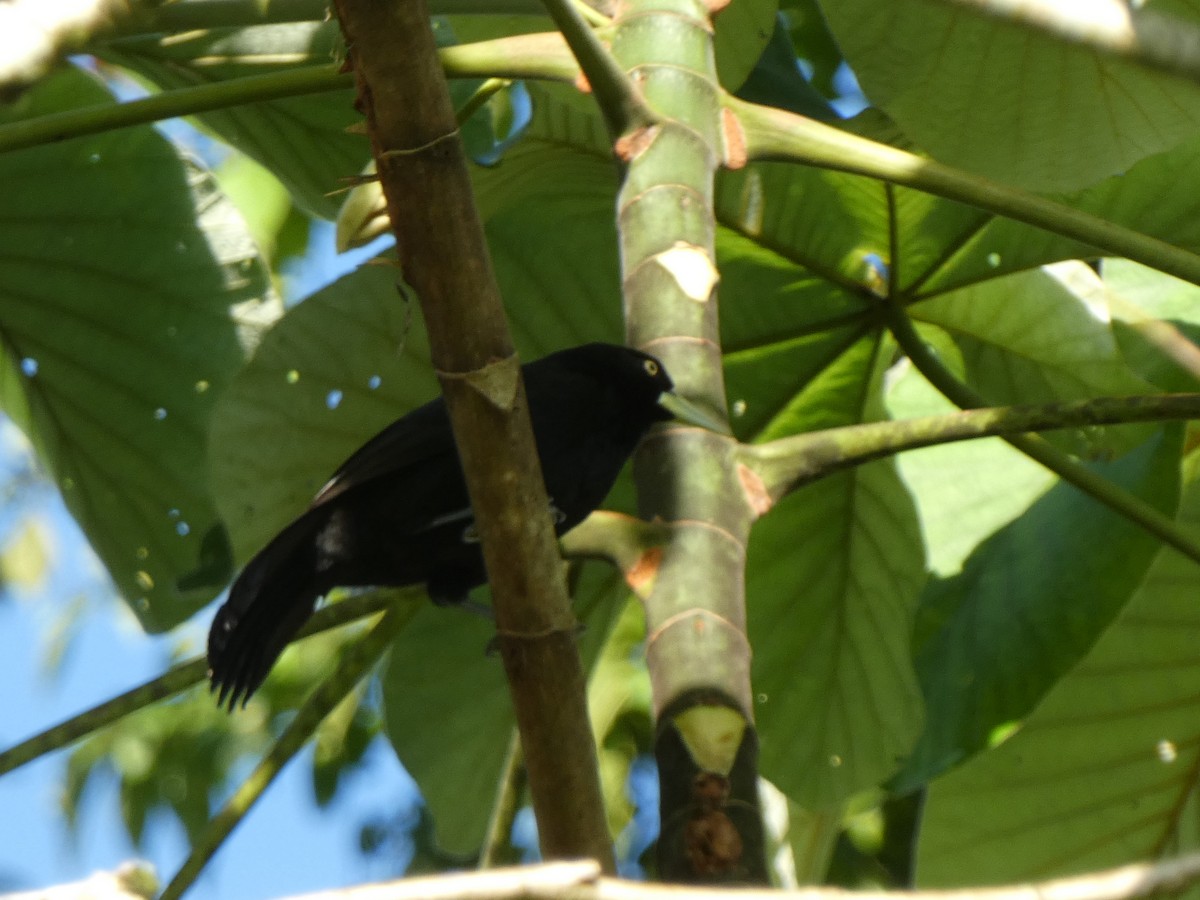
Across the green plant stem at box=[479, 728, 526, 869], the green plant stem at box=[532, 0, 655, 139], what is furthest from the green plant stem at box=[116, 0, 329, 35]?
the green plant stem at box=[479, 728, 526, 869]

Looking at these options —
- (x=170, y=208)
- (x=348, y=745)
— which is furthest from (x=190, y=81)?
(x=348, y=745)

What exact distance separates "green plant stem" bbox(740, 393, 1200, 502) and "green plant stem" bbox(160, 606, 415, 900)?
707 mm

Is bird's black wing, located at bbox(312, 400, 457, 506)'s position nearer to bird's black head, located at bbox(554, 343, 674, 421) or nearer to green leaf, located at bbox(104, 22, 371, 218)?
bird's black head, located at bbox(554, 343, 674, 421)

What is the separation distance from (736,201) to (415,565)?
0.82 m

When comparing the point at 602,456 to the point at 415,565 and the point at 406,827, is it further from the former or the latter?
the point at 406,827

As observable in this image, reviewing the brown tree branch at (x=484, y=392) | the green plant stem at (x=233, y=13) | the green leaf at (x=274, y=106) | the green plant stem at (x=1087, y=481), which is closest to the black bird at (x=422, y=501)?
the green plant stem at (x=1087, y=481)

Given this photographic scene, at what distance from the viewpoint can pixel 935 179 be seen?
190 cm

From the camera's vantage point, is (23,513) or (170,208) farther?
(23,513)

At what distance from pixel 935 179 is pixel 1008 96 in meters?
0.57

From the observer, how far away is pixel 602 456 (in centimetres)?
268

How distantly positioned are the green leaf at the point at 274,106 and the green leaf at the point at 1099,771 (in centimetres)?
155

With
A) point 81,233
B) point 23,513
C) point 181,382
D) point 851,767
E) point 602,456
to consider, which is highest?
point 23,513

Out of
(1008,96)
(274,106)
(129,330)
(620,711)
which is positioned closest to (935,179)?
(1008,96)

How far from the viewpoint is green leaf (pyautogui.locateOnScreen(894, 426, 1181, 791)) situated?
2258mm
